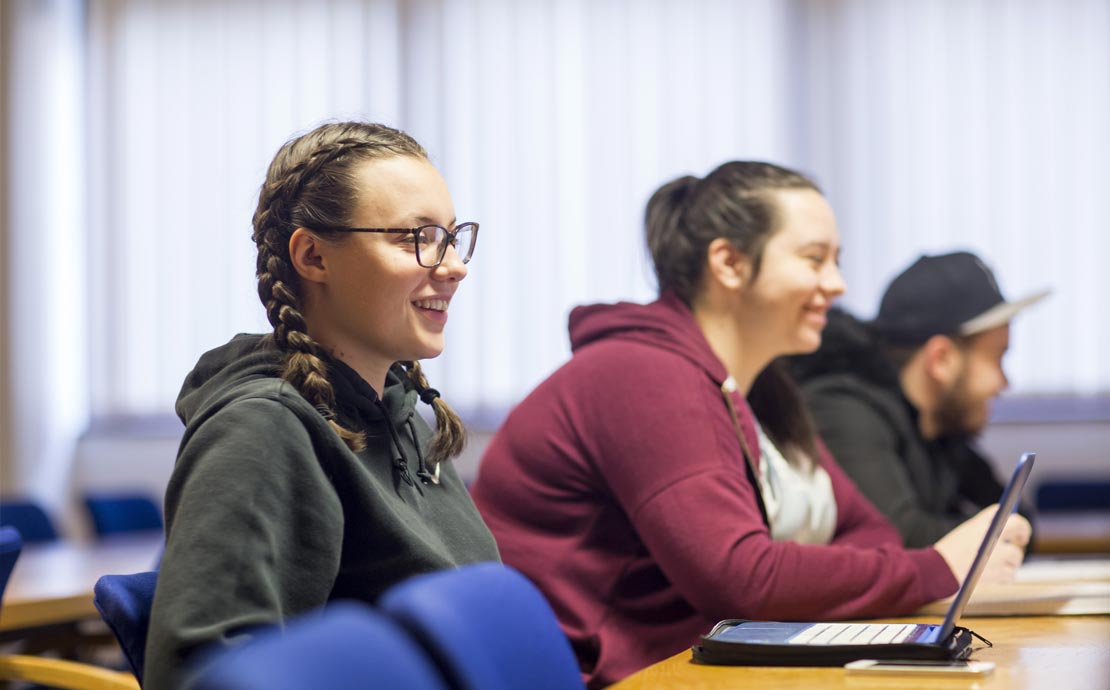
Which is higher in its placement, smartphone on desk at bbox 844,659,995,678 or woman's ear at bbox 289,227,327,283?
woman's ear at bbox 289,227,327,283

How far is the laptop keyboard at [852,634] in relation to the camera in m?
1.33

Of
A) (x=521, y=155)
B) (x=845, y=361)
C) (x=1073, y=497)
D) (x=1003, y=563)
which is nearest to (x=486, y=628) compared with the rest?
(x=1003, y=563)

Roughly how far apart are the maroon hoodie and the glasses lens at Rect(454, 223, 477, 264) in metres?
0.42

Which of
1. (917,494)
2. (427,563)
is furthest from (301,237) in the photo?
(917,494)

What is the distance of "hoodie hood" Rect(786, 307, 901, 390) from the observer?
2.93 m

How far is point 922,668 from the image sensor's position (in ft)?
4.02

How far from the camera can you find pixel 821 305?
227 cm

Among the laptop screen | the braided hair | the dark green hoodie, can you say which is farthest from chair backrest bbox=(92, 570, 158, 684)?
the laptop screen

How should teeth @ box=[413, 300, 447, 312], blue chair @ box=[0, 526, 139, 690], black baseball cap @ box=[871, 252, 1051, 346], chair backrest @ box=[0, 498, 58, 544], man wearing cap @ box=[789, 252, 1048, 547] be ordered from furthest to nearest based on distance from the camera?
chair backrest @ box=[0, 498, 58, 544] < black baseball cap @ box=[871, 252, 1051, 346] < man wearing cap @ box=[789, 252, 1048, 547] < blue chair @ box=[0, 526, 139, 690] < teeth @ box=[413, 300, 447, 312]

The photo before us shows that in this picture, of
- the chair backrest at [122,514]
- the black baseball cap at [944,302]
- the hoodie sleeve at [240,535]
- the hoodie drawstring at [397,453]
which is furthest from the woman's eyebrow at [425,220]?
the chair backrest at [122,514]

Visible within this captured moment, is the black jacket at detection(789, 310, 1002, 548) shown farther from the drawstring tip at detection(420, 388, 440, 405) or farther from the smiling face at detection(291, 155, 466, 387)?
the smiling face at detection(291, 155, 466, 387)

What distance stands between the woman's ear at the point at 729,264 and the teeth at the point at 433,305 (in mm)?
770

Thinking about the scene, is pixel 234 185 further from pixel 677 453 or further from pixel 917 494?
pixel 677 453

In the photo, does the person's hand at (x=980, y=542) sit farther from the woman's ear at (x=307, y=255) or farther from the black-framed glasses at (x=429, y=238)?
the woman's ear at (x=307, y=255)
